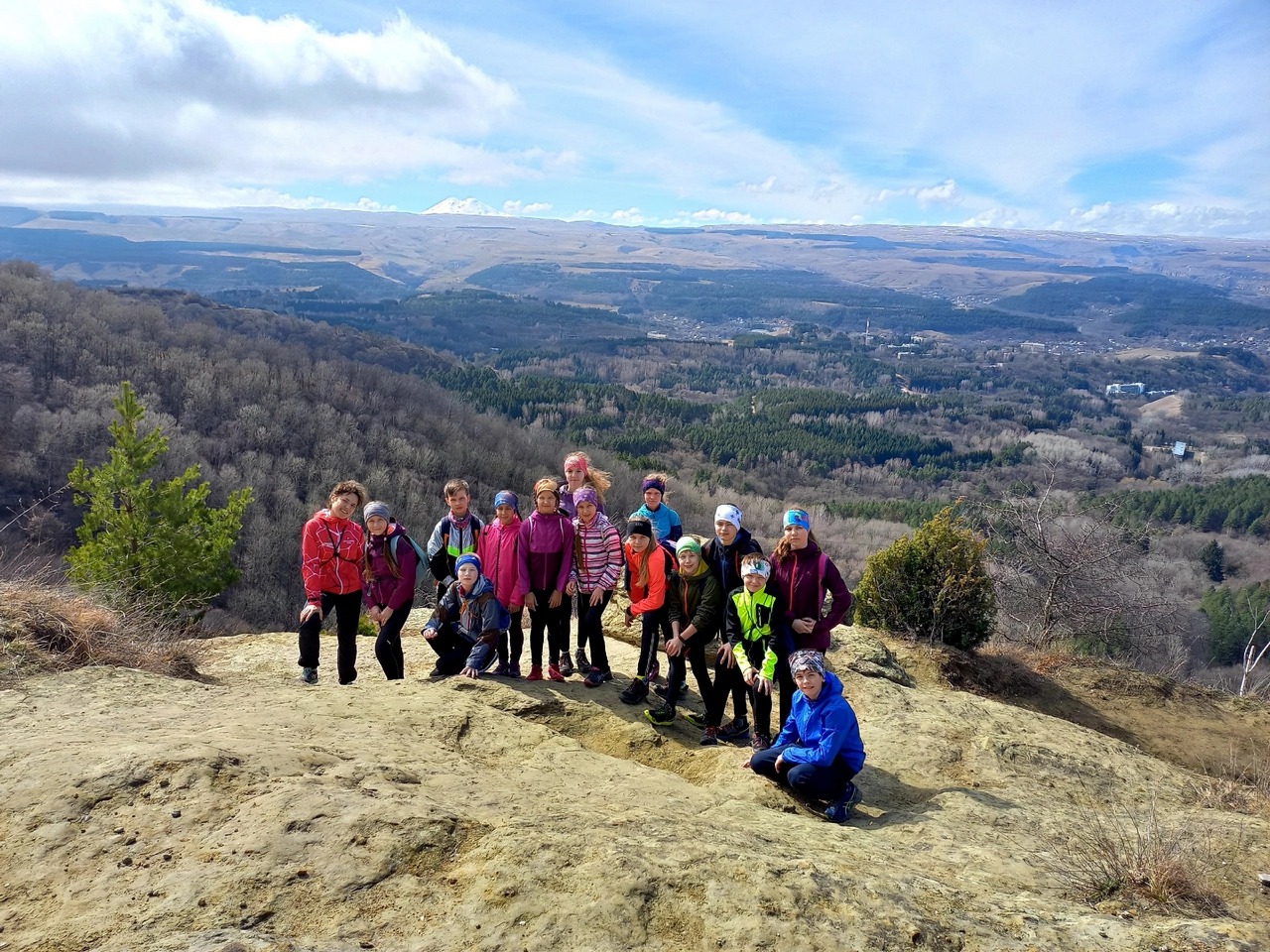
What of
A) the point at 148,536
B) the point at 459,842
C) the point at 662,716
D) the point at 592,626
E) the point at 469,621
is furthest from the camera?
the point at 148,536

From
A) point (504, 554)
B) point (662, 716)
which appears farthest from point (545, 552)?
point (662, 716)

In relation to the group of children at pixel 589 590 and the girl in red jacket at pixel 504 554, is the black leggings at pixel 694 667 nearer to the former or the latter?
the group of children at pixel 589 590

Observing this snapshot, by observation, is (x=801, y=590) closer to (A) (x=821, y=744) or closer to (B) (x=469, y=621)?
(A) (x=821, y=744)

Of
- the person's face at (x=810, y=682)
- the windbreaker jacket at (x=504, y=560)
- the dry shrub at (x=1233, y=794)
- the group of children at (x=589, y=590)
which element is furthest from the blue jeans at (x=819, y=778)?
the dry shrub at (x=1233, y=794)

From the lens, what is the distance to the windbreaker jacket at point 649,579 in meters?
6.81

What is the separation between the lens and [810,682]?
5.43 meters

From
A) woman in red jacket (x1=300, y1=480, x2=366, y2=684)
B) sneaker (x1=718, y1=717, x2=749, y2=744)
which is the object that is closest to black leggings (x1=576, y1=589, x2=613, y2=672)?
sneaker (x1=718, y1=717, x2=749, y2=744)

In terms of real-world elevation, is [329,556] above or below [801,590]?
below

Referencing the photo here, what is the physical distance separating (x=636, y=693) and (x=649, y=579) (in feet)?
4.09

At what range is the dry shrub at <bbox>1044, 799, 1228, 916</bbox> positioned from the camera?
412cm

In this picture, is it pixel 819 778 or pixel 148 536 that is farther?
pixel 148 536

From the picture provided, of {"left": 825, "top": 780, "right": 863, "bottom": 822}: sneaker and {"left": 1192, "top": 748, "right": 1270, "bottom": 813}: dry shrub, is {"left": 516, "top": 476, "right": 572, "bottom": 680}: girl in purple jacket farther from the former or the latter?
{"left": 1192, "top": 748, "right": 1270, "bottom": 813}: dry shrub

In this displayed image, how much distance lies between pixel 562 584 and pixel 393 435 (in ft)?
180

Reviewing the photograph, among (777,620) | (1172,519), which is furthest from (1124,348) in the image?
(777,620)
